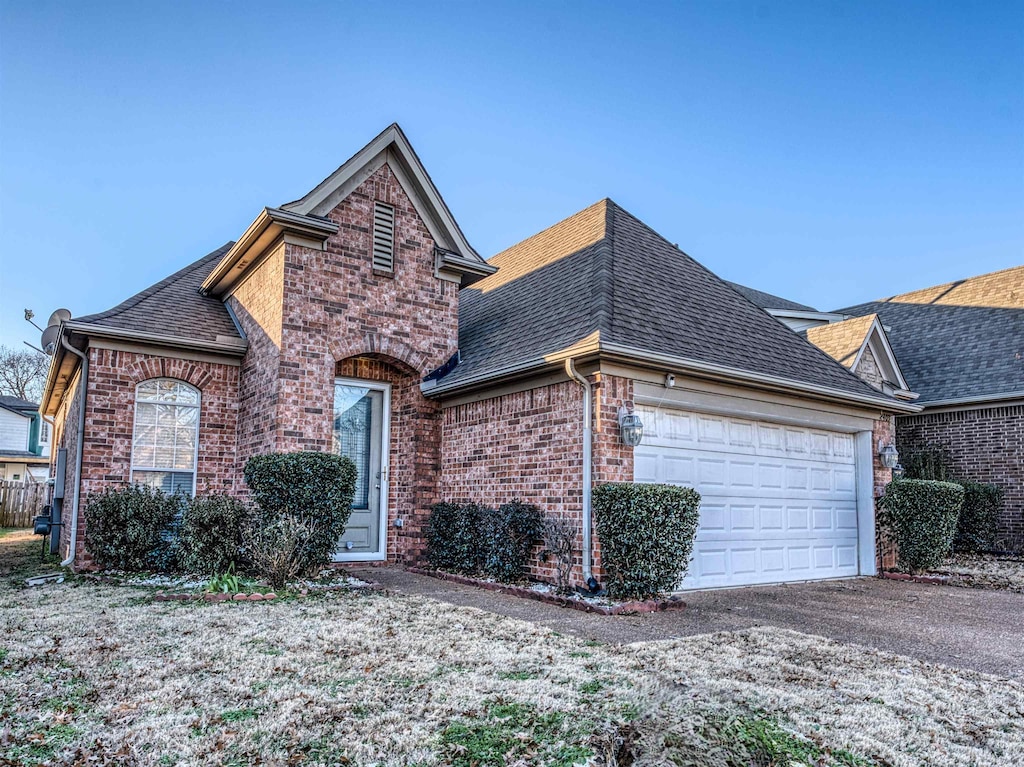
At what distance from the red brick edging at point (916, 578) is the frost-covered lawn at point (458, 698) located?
568 centimetres

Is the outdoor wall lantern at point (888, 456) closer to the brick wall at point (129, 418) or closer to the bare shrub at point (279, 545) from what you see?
the bare shrub at point (279, 545)

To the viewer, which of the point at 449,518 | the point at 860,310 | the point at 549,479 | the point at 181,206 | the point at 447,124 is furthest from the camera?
the point at 860,310

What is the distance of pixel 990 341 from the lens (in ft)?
54.4

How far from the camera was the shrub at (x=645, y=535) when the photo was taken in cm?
732

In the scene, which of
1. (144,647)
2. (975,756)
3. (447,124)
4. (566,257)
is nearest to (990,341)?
(566,257)

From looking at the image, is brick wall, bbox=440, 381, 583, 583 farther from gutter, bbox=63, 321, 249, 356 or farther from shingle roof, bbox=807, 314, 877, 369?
shingle roof, bbox=807, 314, 877, 369

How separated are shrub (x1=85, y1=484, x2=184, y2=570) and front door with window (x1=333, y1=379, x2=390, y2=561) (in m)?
2.40

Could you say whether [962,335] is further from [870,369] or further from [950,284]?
[870,369]

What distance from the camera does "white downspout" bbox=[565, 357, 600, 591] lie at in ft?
25.8

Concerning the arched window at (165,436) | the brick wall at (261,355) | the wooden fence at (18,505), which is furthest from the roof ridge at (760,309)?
the wooden fence at (18,505)

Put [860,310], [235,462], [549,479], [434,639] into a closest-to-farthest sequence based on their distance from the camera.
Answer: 1. [434,639]
2. [549,479]
3. [235,462]
4. [860,310]

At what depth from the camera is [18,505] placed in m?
21.5

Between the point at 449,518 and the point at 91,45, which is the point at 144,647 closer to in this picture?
the point at 449,518

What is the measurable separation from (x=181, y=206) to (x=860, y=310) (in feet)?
62.1
